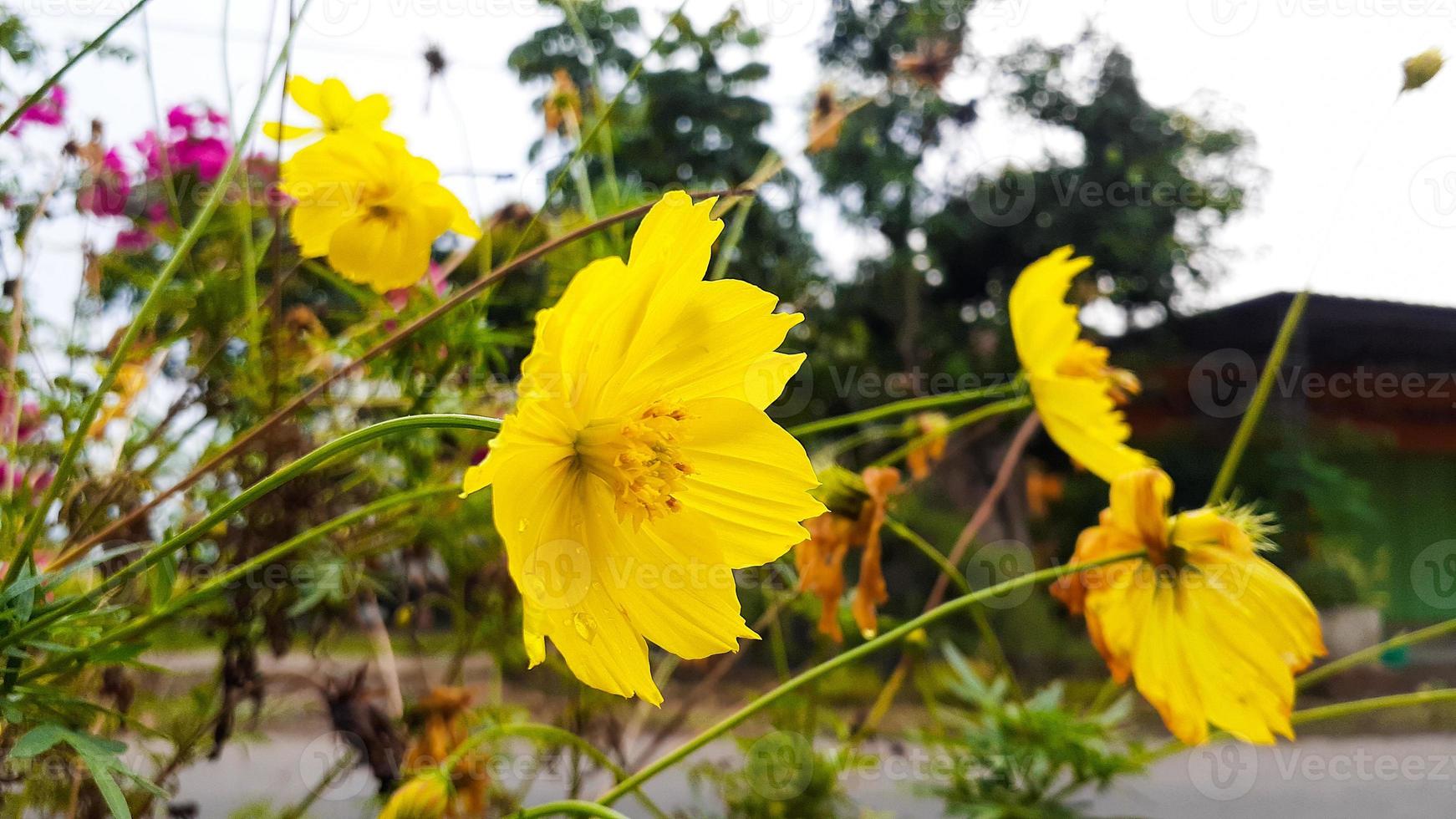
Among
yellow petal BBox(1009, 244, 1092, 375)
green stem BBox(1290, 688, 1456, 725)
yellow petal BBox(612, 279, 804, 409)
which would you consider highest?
yellow petal BBox(1009, 244, 1092, 375)

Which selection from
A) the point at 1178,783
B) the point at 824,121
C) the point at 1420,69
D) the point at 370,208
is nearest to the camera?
the point at 370,208

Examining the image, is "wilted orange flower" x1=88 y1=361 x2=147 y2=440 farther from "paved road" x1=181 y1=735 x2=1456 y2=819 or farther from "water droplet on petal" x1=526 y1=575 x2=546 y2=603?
"water droplet on petal" x1=526 y1=575 x2=546 y2=603

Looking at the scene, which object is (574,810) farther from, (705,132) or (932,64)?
(705,132)

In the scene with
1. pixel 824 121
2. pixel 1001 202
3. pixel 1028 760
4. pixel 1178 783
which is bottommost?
pixel 1178 783

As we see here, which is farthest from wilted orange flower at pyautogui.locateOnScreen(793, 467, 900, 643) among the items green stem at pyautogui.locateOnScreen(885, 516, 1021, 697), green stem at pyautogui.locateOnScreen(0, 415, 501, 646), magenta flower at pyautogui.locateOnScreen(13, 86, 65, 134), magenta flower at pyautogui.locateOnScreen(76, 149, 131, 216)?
magenta flower at pyautogui.locateOnScreen(13, 86, 65, 134)

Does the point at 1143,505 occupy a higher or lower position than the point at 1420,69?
lower

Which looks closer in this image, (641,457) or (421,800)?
(641,457)

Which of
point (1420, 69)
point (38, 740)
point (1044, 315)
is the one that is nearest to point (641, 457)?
point (38, 740)
